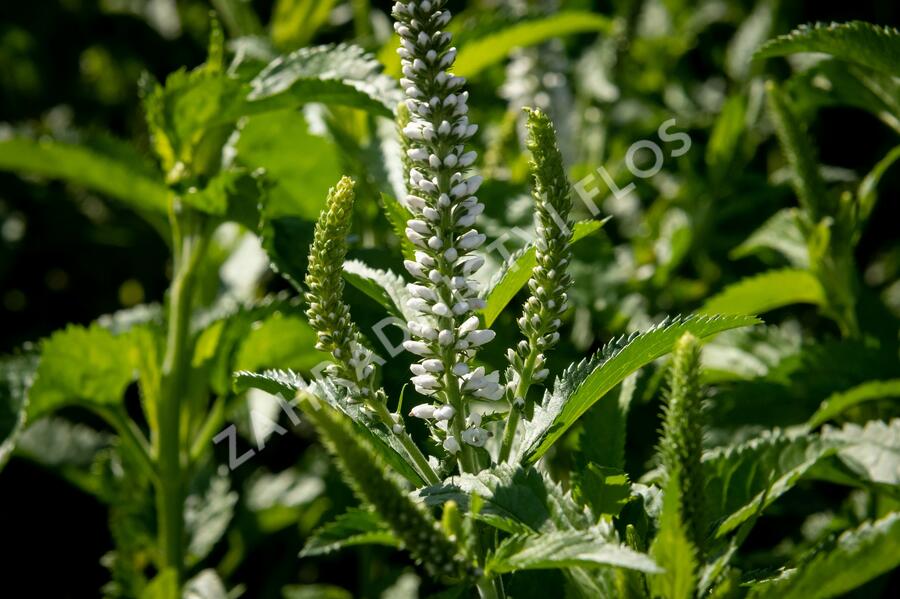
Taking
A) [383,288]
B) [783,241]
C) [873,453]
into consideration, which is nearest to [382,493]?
[383,288]

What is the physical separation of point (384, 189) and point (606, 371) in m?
0.80

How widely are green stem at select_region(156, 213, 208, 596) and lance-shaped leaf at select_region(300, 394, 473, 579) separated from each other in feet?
3.05

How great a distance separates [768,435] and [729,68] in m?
1.67

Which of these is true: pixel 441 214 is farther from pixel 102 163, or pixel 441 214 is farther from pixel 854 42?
pixel 102 163

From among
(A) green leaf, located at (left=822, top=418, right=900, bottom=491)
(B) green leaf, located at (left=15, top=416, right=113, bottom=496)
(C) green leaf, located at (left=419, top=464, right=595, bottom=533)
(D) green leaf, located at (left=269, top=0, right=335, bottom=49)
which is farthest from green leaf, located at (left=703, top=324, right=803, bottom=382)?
(B) green leaf, located at (left=15, top=416, right=113, bottom=496)

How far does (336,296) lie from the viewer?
1054 mm

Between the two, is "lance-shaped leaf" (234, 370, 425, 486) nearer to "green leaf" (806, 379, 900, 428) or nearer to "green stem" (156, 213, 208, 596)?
"green stem" (156, 213, 208, 596)

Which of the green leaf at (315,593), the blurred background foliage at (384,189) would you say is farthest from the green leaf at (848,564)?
the green leaf at (315,593)

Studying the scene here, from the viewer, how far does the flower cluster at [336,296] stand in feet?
3.35

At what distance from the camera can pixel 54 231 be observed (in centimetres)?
298

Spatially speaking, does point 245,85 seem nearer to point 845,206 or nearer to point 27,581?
point 845,206

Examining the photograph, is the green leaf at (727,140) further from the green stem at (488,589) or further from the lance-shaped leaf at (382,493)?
the lance-shaped leaf at (382,493)

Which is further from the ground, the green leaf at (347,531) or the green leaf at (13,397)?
the green leaf at (13,397)

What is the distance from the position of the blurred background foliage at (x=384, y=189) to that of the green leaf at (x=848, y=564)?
1.86ft
